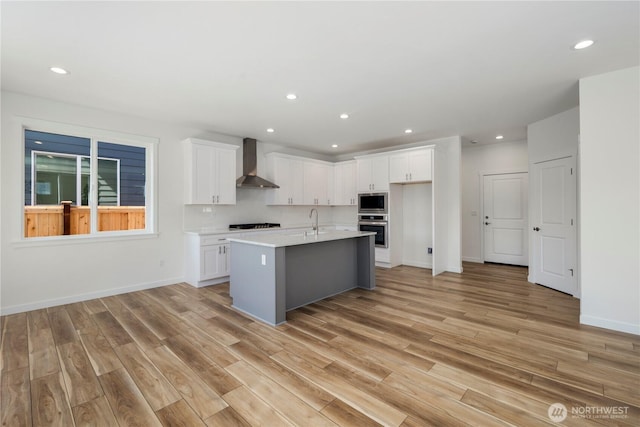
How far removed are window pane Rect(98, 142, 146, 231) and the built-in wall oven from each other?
431 cm

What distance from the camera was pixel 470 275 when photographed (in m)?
5.62

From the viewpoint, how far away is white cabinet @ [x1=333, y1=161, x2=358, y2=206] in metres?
7.03

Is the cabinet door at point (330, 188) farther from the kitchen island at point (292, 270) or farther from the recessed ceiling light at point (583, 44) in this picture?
the recessed ceiling light at point (583, 44)

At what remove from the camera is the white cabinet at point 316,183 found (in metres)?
6.84

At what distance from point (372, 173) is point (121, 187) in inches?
187

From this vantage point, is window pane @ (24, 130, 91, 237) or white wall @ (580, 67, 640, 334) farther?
window pane @ (24, 130, 91, 237)

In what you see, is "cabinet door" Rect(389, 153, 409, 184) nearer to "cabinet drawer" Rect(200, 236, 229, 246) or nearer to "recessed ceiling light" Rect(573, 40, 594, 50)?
"recessed ceiling light" Rect(573, 40, 594, 50)

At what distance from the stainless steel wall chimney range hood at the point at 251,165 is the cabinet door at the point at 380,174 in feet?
7.06

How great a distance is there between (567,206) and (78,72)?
6.69 metres

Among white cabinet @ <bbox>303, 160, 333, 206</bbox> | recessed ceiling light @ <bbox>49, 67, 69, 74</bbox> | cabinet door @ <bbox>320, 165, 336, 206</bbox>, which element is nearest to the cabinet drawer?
white cabinet @ <bbox>303, 160, 333, 206</bbox>

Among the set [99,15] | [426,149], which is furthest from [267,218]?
[99,15]

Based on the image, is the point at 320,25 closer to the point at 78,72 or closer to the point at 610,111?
the point at 78,72

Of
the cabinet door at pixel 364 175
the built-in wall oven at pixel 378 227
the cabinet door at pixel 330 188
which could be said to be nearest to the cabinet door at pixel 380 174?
the cabinet door at pixel 364 175

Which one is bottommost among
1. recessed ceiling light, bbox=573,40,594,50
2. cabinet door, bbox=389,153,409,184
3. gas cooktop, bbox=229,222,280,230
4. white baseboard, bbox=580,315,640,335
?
white baseboard, bbox=580,315,640,335
